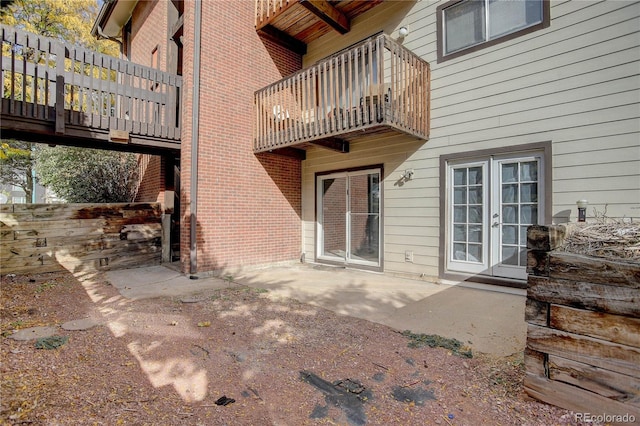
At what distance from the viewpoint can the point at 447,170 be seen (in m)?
5.56

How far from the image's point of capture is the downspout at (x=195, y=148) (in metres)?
6.04

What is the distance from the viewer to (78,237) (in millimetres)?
6355

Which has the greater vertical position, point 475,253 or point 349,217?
point 349,217

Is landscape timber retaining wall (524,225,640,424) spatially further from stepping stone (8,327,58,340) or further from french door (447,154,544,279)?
stepping stone (8,327,58,340)

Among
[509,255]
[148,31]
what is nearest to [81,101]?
[148,31]

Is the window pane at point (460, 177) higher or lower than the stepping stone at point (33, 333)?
higher

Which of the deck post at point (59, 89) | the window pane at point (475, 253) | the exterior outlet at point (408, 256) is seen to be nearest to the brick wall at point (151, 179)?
the deck post at point (59, 89)

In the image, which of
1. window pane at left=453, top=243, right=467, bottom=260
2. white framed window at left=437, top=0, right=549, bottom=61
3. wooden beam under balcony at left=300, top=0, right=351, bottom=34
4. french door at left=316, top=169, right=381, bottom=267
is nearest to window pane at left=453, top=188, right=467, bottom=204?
window pane at left=453, top=243, right=467, bottom=260

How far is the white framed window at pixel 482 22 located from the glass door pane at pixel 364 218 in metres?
2.62

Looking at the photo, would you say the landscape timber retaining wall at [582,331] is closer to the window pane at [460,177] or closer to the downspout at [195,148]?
the window pane at [460,177]

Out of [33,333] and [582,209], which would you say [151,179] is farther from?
[582,209]

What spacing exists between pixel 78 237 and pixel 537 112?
324 inches

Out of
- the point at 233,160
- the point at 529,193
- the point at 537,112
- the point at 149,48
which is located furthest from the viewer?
the point at 149,48

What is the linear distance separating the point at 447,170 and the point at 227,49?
499 centimetres
